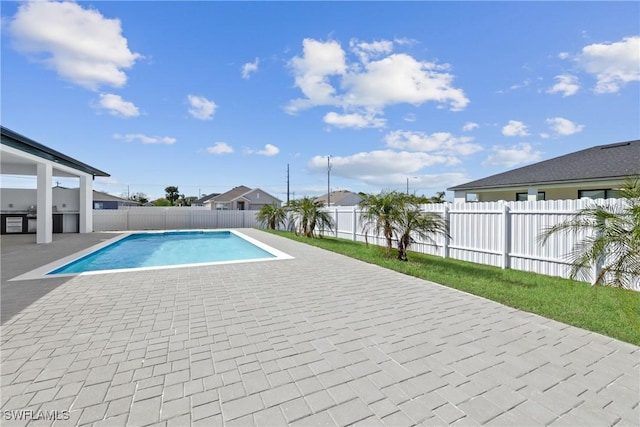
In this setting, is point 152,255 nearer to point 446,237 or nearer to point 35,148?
point 35,148

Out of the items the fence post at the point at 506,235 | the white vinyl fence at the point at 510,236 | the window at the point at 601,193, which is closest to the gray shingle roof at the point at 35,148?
the white vinyl fence at the point at 510,236

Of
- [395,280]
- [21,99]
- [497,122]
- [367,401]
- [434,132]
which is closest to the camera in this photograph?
[367,401]

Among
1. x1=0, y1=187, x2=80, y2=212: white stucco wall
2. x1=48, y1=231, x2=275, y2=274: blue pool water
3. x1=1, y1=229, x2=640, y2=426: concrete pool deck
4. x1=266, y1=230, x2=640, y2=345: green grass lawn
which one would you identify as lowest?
x1=48, y1=231, x2=275, y2=274: blue pool water

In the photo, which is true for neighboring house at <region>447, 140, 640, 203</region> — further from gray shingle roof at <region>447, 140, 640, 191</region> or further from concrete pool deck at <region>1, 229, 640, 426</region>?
concrete pool deck at <region>1, 229, 640, 426</region>

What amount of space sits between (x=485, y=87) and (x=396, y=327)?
1263cm

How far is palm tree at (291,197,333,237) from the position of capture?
49.9 ft

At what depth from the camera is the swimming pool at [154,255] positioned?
8.22 meters

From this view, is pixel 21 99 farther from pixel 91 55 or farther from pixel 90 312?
pixel 90 312

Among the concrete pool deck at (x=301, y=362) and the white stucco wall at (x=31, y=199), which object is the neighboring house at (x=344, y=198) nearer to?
the white stucco wall at (x=31, y=199)

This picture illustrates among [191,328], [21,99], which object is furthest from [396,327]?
Result: [21,99]

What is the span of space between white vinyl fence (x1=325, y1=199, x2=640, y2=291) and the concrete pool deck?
3.45m

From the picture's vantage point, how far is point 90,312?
13.5 ft

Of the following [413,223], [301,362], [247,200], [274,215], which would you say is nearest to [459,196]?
[413,223]

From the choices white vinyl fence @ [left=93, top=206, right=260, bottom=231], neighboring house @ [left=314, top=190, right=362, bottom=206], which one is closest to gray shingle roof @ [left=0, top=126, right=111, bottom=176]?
white vinyl fence @ [left=93, top=206, right=260, bottom=231]
